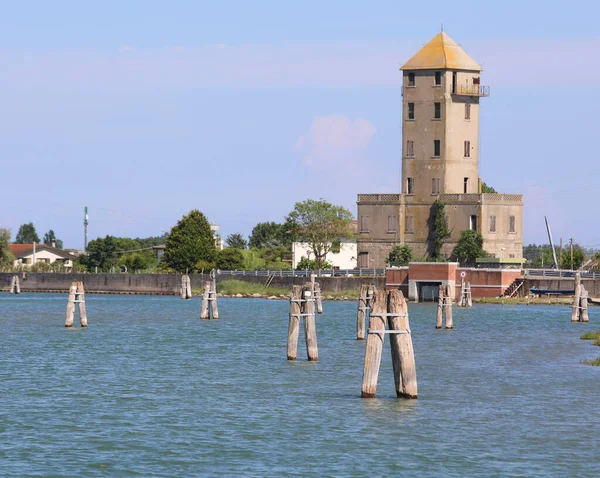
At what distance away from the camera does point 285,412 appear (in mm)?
31094

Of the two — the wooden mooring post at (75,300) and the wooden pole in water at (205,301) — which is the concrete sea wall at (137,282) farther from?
the wooden mooring post at (75,300)

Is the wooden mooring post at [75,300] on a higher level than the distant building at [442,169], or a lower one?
lower

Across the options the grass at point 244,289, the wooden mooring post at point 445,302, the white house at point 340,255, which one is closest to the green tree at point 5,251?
the white house at point 340,255

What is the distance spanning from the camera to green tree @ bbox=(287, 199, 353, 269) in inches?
5842

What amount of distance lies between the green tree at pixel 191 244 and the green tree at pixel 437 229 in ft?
101

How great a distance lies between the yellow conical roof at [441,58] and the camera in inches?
5133

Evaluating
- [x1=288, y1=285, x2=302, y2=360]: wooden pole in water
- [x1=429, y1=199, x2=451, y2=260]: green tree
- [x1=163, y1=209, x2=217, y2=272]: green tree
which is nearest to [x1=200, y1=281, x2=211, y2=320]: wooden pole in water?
[x1=288, y1=285, x2=302, y2=360]: wooden pole in water

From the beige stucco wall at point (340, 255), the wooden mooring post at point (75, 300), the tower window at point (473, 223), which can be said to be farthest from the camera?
the beige stucco wall at point (340, 255)

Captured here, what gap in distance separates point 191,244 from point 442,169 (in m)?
35.0

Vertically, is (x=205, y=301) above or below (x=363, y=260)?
below

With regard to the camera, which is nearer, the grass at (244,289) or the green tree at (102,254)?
the grass at (244,289)

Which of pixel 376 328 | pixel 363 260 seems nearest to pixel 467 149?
pixel 363 260

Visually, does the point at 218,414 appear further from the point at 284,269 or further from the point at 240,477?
the point at 284,269

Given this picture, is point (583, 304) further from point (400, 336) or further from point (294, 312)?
point (400, 336)
